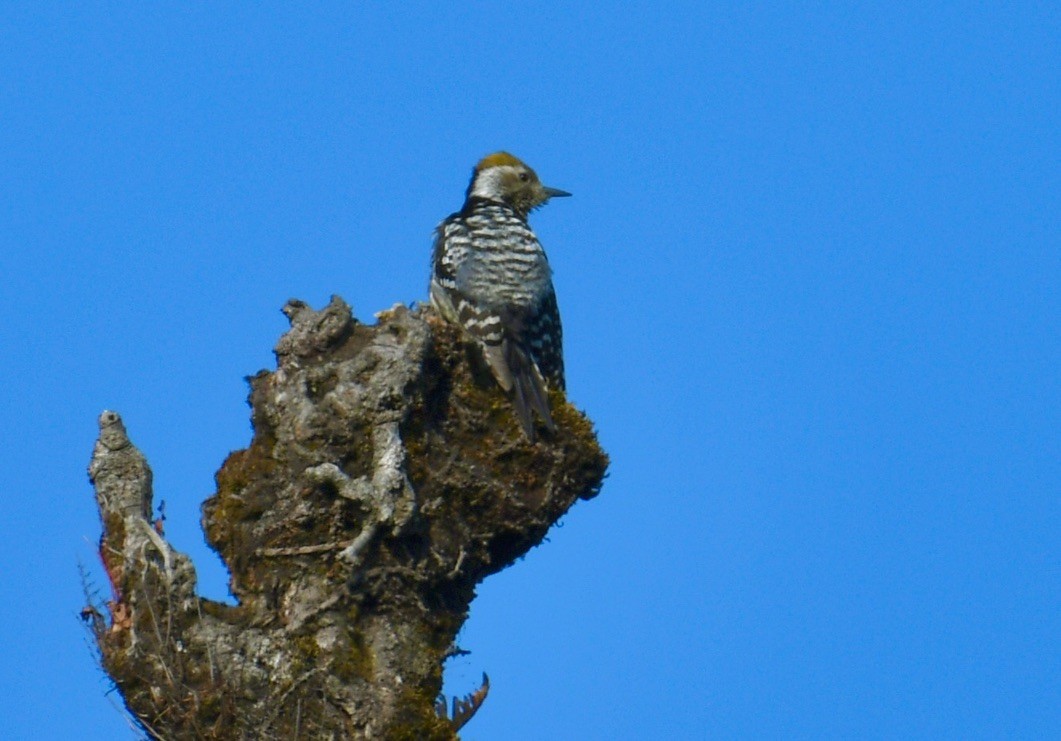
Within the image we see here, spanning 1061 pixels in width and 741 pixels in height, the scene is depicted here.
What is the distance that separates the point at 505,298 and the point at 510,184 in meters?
2.16

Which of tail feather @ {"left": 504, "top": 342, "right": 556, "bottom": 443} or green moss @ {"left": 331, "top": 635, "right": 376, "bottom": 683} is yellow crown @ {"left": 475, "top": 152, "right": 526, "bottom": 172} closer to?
tail feather @ {"left": 504, "top": 342, "right": 556, "bottom": 443}

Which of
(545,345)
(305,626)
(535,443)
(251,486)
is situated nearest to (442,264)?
(545,345)

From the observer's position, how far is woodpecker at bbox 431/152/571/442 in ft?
29.7

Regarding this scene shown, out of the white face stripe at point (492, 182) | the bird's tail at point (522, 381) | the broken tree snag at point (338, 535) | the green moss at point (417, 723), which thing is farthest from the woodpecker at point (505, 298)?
the green moss at point (417, 723)

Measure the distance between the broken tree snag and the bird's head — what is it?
2491 mm

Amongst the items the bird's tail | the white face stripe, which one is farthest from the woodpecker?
the white face stripe

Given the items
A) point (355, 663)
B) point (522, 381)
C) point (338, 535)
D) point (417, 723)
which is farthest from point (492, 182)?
point (417, 723)

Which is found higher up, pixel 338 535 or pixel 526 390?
pixel 526 390

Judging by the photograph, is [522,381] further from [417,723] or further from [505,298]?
[417,723]

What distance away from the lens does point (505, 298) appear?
942cm

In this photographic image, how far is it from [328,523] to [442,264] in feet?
7.70

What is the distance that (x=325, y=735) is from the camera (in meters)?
7.65

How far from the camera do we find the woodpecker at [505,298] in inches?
356

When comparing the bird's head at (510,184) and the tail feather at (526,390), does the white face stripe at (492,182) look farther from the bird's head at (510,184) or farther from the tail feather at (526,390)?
the tail feather at (526,390)
